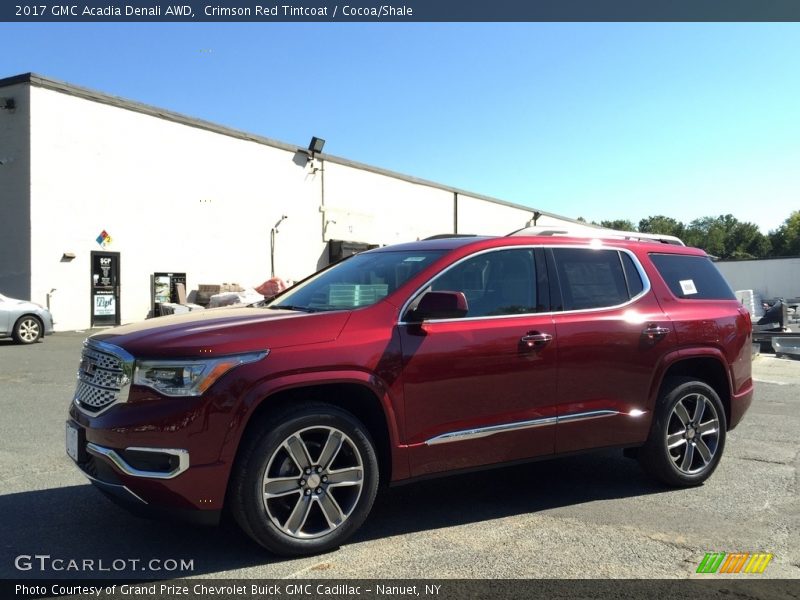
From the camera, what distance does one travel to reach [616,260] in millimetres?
5203

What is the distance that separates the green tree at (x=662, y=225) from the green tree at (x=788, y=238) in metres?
29.9

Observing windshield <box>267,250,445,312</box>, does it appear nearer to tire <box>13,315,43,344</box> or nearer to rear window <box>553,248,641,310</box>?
rear window <box>553,248,641,310</box>

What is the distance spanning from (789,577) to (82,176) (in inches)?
800

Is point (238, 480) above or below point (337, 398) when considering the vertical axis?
below

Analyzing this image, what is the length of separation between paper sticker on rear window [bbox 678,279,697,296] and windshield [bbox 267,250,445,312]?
2.23 meters

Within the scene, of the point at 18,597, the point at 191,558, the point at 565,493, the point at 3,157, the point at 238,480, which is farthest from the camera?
the point at 3,157

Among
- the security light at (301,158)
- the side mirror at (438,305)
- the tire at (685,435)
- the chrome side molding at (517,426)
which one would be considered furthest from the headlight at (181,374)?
the security light at (301,158)

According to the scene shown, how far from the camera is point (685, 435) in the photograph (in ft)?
17.1

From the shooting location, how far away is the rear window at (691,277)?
5430 millimetres

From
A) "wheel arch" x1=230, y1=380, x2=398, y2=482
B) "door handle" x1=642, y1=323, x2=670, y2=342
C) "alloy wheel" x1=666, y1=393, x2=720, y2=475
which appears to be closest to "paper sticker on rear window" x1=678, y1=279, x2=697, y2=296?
"door handle" x1=642, y1=323, x2=670, y2=342

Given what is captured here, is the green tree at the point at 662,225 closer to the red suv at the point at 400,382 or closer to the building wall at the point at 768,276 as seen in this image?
the building wall at the point at 768,276

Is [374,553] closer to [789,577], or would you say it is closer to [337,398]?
[337,398]

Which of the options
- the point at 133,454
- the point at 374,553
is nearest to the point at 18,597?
the point at 133,454

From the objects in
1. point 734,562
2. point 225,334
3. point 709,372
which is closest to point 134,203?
point 225,334
